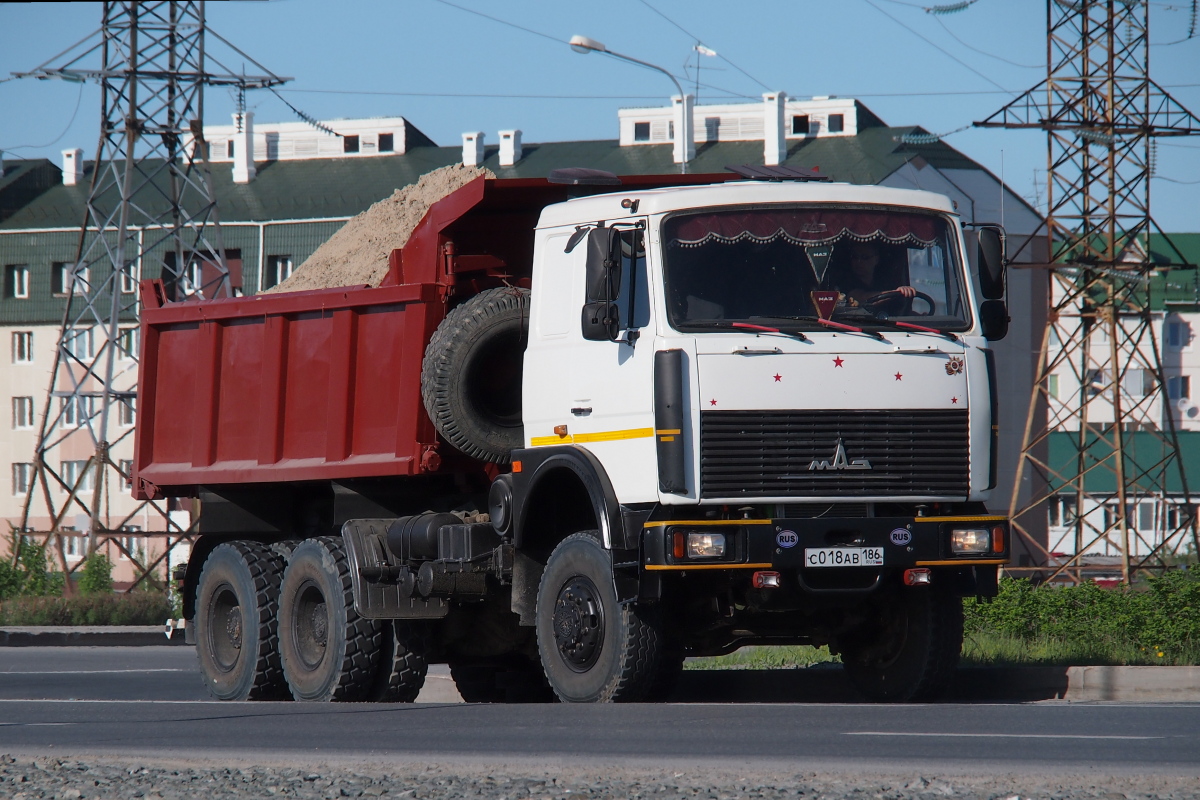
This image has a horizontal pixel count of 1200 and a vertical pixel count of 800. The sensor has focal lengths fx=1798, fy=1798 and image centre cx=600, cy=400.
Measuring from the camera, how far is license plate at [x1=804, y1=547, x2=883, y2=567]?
985 cm

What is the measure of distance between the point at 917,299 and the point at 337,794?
4975mm

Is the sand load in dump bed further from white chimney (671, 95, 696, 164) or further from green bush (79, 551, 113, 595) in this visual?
white chimney (671, 95, 696, 164)

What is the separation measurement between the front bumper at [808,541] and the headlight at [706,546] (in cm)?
2

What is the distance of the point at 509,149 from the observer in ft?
235

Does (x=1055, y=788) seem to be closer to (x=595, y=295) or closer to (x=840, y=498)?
(x=840, y=498)

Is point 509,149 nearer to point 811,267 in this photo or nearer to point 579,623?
point 811,267

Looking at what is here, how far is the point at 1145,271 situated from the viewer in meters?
37.8

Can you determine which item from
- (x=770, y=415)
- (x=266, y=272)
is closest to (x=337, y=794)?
(x=770, y=415)

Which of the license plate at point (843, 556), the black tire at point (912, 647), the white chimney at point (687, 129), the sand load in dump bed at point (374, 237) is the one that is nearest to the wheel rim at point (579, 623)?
the license plate at point (843, 556)

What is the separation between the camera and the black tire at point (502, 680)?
1341 centimetres

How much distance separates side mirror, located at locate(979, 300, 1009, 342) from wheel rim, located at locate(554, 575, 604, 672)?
273cm

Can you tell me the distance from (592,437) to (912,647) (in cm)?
235

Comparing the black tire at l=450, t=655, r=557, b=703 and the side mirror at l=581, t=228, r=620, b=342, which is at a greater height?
the side mirror at l=581, t=228, r=620, b=342

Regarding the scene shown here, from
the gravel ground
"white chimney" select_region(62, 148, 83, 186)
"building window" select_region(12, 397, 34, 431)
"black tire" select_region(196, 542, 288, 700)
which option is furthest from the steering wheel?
"white chimney" select_region(62, 148, 83, 186)
